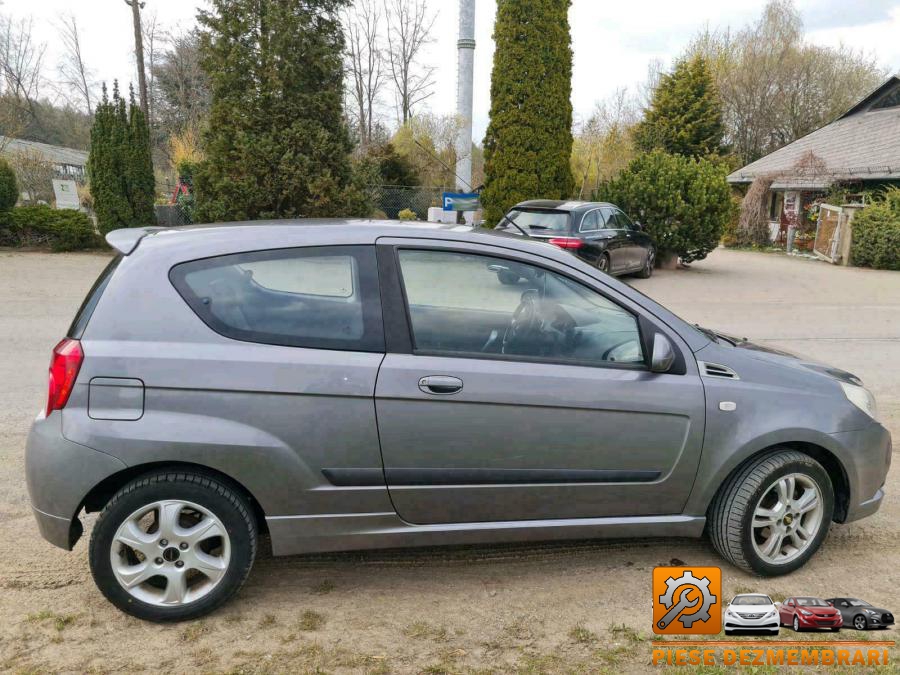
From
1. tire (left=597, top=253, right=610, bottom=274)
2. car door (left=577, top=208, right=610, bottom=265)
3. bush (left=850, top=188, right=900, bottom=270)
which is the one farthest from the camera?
bush (left=850, top=188, right=900, bottom=270)

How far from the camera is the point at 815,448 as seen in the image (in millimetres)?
3359

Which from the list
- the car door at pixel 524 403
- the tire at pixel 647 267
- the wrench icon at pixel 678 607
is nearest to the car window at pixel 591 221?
the tire at pixel 647 267

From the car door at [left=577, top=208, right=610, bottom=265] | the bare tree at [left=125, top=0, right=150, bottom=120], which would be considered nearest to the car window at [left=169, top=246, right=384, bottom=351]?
the car door at [left=577, top=208, right=610, bottom=265]

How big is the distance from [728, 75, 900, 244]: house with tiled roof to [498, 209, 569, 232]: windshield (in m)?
15.6

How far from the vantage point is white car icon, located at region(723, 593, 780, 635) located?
2.95 m

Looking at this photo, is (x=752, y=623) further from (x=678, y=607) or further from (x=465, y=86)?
(x=465, y=86)

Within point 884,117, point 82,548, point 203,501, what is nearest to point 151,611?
point 203,501

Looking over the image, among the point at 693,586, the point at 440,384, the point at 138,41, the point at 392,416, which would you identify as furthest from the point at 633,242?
the point at 138,41

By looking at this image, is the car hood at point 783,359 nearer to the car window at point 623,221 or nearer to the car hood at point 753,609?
the car hood at point 753,609

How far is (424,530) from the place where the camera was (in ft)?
10.0

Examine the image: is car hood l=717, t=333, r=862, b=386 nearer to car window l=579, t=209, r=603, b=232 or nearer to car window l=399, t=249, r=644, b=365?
car window l=399, t=249, r=644, b=365

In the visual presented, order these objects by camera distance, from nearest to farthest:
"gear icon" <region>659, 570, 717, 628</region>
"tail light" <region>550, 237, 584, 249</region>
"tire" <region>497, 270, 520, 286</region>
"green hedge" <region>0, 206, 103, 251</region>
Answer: "gear icon" <region>659, 570, 717, 628</region>, "tire" <region>497, 270, 520, 286</region>, "tail light" <region>550, 237, 584, 249</region>, "green hedge" <region>0, 206, 103, 251</region>

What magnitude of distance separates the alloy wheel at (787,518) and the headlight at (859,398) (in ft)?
1.50

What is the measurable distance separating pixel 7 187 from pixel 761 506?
1798 centimetres
